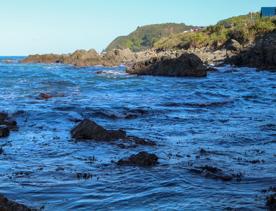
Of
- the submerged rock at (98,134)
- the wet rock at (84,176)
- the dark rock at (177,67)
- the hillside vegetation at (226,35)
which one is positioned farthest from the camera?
the hillside vegetation at (226,35)

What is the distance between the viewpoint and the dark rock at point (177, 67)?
50656 mm

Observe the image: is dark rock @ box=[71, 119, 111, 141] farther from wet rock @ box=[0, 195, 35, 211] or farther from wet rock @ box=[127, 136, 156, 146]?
wet rock @ box=[0, 195, 35, 211]

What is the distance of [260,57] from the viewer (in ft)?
198

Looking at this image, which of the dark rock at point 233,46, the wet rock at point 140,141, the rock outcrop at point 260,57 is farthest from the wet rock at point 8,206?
the dark rock at point 233,46

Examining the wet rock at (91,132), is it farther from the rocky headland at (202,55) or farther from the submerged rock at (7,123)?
the rocky headland at (202,55)

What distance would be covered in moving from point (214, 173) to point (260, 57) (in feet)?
171

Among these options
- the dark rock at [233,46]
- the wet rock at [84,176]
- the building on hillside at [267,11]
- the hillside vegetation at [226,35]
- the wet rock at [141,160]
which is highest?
the building on hillside at [267,11]

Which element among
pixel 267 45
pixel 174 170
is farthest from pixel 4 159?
pixel 267 45

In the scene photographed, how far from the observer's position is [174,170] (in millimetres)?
10734

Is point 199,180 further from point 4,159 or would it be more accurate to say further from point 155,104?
point 155,104

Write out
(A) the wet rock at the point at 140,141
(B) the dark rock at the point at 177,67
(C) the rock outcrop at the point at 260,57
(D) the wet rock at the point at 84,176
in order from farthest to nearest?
(C) the rock outcrop at the point at 260,57 → (B) the dark rock at the point at 177,67 → (A) the wet rock at the point at 140,141 → (D) the wet rock at the point at 84,176

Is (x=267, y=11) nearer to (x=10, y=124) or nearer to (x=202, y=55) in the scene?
(x=202, y=55)

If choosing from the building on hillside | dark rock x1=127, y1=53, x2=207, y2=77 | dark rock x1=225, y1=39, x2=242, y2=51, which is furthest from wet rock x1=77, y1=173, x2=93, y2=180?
the building on hillside

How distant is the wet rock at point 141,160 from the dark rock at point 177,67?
39.0 m
